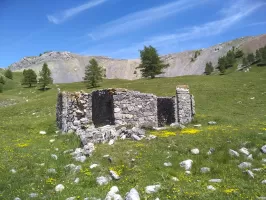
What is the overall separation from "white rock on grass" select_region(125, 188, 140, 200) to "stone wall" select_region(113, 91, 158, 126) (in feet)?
40.3

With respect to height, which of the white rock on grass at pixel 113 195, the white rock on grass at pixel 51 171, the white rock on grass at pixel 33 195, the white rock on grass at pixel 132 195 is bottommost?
the white rock on grass at pixel 33 195

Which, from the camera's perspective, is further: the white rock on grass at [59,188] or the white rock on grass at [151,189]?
the white rock on grass at [59,188]

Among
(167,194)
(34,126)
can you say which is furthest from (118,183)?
(34,126)

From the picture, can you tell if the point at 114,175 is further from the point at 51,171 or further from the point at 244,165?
the point at 244,165

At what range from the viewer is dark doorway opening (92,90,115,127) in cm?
2378

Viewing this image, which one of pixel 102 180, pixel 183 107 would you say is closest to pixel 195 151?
pixel 102 180

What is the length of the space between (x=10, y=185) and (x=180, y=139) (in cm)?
921

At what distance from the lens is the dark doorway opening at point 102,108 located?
78.0 ft

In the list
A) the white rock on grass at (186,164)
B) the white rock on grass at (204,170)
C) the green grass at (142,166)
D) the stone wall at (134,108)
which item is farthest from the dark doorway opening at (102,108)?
the white rock on grass at (204,170)

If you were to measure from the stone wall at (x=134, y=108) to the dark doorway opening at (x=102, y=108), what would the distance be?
2.12 feet

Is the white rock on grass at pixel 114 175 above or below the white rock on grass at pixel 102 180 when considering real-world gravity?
above

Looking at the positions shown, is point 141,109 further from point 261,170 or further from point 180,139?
point 261,170

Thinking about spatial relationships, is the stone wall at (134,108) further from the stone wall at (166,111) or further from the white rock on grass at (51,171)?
the white rock on grass at (51,171)

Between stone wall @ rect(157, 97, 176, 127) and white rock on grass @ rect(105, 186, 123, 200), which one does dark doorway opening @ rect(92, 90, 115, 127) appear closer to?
stone wall @ rect(157, 97, 176, 127)
